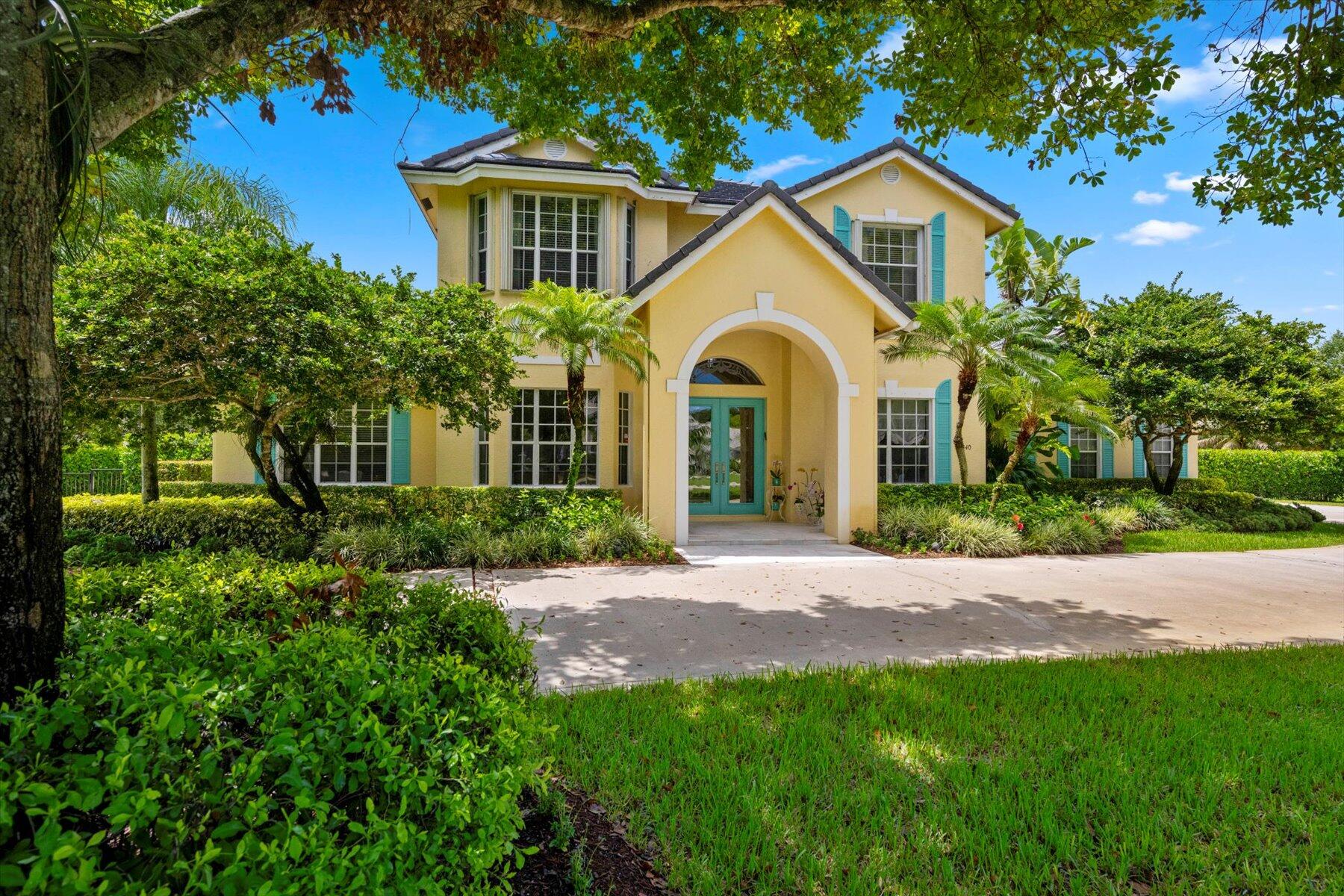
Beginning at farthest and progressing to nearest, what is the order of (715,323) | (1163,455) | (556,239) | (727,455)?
(1163,455) → (727,455) → (556,239) → (715,323)

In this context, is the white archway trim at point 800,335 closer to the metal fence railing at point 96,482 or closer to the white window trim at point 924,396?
the white window trim at point 924,396

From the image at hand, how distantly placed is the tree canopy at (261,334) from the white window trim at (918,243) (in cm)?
1022

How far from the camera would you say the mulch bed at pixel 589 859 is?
2672 mm

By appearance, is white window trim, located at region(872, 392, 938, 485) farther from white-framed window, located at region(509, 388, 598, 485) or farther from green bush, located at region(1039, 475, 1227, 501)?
white-framed window, located at region(509, 388, 598, 485)

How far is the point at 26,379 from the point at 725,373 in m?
14.9

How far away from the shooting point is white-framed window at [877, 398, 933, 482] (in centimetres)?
1628

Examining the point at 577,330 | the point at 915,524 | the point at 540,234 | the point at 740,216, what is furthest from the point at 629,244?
the point at 915,524

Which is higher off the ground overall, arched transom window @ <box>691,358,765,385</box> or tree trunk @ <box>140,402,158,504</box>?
arched transom window @ <box>691,358,765,385</box>

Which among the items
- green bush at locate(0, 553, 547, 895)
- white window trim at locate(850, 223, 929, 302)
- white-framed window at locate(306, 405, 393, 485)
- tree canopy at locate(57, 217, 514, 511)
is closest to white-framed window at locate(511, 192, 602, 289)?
tree canopy at locate(57, 217, 514, 511)

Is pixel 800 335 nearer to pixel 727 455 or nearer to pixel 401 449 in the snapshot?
pixel 727 455

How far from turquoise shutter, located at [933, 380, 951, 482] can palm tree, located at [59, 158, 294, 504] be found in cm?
1514

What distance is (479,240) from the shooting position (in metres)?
15.4

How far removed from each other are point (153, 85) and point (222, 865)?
11.2 feet

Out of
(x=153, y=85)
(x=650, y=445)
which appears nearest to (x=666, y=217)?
(x=650, y=445)
